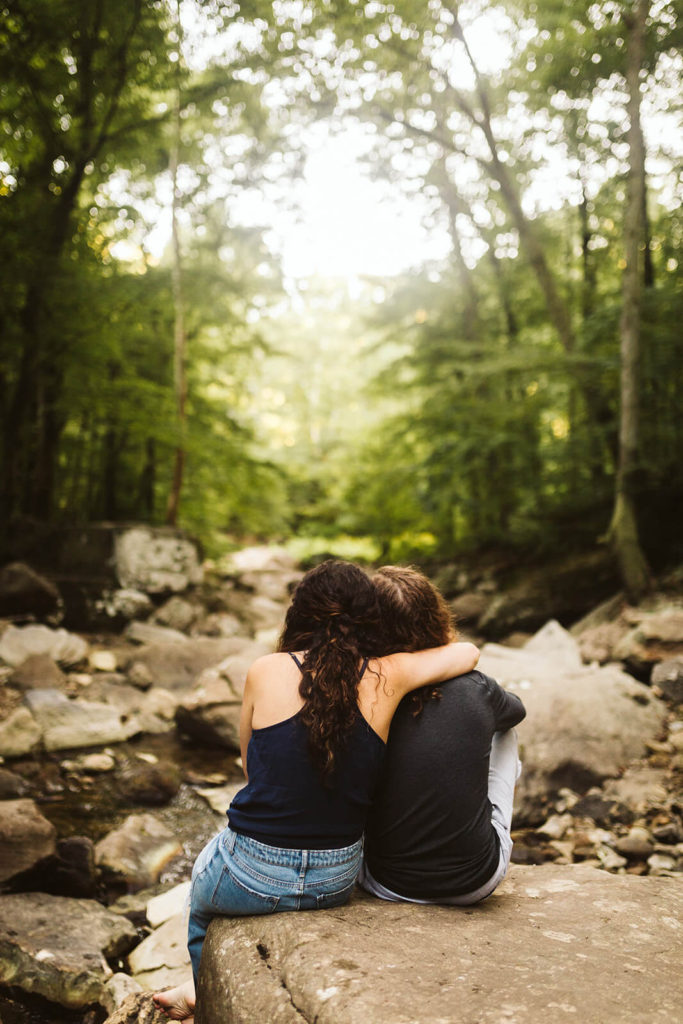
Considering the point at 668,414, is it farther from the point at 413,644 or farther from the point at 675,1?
the point at 413,644

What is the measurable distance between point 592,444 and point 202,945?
907cm

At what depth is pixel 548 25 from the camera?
7977mm

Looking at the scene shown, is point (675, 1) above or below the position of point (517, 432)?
above

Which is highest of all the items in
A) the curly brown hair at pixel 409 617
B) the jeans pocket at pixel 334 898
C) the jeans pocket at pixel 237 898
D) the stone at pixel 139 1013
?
the curly brown hair at pixel 409 617

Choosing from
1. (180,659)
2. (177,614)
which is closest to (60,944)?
(180,659)

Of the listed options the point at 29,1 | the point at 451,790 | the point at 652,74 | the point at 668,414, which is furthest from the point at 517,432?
the point at 451,790

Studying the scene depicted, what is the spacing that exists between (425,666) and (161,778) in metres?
4.15

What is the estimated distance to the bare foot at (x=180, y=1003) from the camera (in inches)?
81.7

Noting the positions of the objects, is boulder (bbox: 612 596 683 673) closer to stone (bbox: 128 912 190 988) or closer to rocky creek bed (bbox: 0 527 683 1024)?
rocky creek bed (bbox: 0 527 683 1024)

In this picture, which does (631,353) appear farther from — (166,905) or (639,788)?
(166,905)

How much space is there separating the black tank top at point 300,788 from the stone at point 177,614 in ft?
30.1

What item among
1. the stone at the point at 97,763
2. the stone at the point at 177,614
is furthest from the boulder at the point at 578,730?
the stone at the point at 177,614

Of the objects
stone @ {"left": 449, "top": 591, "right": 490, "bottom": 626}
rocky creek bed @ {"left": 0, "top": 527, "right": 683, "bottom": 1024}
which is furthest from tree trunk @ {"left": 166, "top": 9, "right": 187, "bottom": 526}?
stone @ {"left": 449, "top": 591, "right": 490, "bottom": 626}

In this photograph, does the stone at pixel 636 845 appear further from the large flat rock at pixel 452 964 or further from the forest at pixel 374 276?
the forest at pixel 374 276
